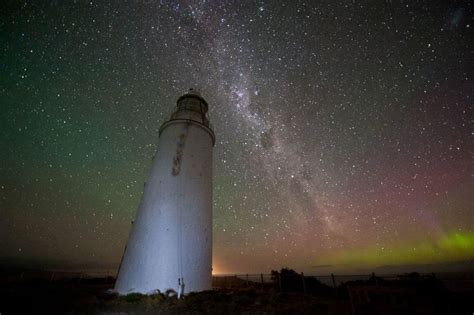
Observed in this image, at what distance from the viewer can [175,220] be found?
1018cm

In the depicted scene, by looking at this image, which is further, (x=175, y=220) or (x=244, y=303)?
(x=175, y=220)

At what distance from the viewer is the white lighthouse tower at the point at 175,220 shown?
9484 millimetres

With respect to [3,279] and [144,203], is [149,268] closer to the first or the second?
[144,203]

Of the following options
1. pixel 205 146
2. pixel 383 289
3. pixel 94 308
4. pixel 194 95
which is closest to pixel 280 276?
pixel 383 289

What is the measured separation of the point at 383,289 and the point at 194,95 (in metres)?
13.2

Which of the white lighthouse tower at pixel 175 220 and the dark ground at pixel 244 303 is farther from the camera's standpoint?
the white lighthouse tower at pixel 175 220

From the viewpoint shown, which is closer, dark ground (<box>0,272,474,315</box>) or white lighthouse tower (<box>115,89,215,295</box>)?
dark ground (<box>0,272,474,315</box>)

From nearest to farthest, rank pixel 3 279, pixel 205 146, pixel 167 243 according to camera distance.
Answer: pixel 167 243 → pixel 205 146 → pixel 3 279

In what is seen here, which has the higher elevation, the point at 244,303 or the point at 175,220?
the point at 175,220

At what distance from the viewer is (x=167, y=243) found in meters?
9.80

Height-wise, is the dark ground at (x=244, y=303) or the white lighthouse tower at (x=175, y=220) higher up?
the white lighthouse tower at (x=175, y=220)

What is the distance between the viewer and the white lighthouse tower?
373 inches

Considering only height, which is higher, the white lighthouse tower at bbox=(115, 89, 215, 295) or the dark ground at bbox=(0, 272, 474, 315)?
the white lighthouse tower at bbox=(115, 89, 215, 295)

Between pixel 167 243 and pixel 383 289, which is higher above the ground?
pixel 167 243
